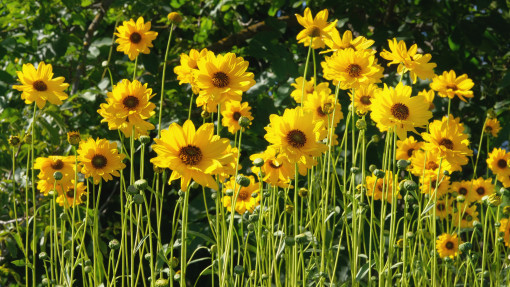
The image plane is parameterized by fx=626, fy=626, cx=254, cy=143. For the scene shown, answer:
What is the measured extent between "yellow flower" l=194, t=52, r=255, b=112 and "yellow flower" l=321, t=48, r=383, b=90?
0.21m

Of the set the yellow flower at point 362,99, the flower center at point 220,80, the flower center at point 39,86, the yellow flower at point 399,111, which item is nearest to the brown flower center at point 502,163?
the yellow flower at point 362,99

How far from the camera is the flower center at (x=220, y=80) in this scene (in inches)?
46.0

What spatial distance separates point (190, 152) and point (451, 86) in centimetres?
102

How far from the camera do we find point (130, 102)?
125 centimetres

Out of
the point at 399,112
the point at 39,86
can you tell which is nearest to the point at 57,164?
the point at 39,86

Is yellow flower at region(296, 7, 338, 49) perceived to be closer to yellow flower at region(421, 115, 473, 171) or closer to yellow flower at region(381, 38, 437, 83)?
yellow flower at region(381, 38, 437, 83)

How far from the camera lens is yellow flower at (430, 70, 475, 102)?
1.72m

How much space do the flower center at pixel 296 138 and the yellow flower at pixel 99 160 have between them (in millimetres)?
393

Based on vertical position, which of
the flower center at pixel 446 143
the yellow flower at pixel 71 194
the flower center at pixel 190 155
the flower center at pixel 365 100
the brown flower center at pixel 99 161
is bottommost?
the yellow flower at pixel 71 194

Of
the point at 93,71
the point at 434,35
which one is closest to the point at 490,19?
the point at 434,35

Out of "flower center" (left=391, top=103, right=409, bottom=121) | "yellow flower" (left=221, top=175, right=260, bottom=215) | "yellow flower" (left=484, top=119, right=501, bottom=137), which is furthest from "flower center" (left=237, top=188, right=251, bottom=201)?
"yellow flower" (left=484, top=119, right=501, bottom=137)

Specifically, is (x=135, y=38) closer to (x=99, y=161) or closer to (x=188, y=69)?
(x=188, y=69)

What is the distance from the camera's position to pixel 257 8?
10.1 feet

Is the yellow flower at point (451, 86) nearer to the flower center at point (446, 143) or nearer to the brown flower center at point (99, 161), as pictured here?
the flower center at point (446, 143)
